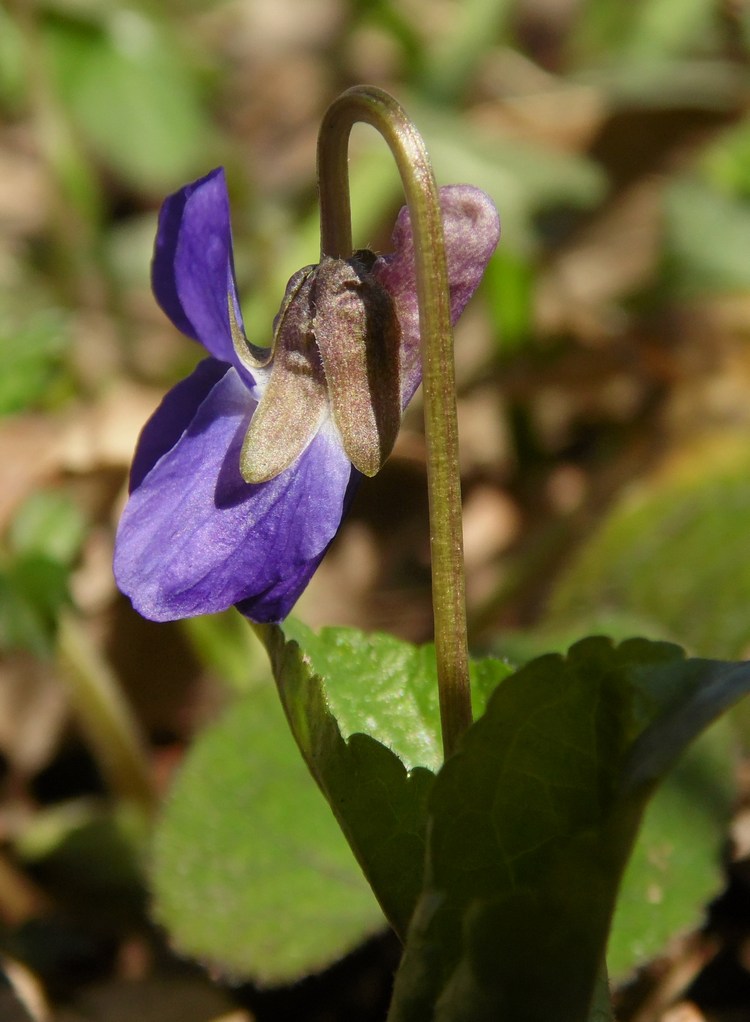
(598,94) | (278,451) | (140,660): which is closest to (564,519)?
(140,660)

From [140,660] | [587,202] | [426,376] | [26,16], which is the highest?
[426,376]

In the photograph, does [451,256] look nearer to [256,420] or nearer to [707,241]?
[256,420]

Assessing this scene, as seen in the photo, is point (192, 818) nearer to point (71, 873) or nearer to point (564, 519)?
point (71, 873)

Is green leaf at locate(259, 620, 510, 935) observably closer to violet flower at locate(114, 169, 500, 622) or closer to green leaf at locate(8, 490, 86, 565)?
violet flower at locate(114, 169, 500, 622)

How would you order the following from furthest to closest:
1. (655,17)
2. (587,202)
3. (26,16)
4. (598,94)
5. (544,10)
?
(544,10) < (655,17) < (598,94) < (587,202) < (26,16)

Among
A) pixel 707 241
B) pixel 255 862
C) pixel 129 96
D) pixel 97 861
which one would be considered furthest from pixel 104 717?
pixel 129 96

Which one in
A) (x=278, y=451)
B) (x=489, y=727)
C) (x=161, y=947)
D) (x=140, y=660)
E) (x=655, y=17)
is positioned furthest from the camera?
(x=655, y=17)
